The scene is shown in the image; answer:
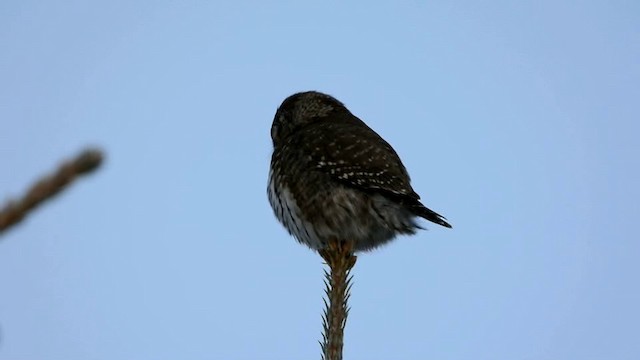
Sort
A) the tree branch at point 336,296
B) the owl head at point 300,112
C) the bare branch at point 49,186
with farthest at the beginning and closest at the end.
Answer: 1. the owl head at point 300,112
2. the tree branch at point 336,296
3. the bare branch at point 49,186

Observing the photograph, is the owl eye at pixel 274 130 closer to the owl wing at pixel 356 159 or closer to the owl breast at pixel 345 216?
the owl wing at pixel 356 159

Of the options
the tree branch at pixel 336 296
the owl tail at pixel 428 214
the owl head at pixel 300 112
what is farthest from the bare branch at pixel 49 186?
the owl head at pixel 300 112

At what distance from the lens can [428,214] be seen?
664cm

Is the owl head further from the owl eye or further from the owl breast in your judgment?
the owl breast

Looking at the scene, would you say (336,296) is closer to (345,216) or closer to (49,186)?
(345,216)

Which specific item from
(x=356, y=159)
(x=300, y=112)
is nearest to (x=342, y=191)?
(x=356, y=159)

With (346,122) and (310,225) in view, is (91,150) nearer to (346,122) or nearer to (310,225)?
(310,225)

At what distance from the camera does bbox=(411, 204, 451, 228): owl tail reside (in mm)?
6506

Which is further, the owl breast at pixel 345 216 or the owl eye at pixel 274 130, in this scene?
the owl eye at pixel 274 130

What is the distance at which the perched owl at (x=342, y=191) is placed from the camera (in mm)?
7016

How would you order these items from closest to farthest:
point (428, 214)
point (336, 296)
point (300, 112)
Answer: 1. point (336, 296)
2. point (428, 214)
3. point (300, 112)

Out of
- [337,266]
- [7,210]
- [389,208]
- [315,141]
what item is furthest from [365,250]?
[7,210]

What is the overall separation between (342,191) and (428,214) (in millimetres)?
906

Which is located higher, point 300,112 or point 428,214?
point 300,112
